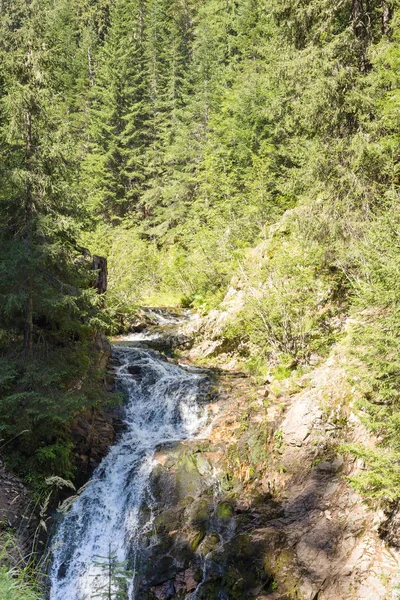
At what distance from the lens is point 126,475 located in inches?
359

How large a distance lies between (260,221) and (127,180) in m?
17.4

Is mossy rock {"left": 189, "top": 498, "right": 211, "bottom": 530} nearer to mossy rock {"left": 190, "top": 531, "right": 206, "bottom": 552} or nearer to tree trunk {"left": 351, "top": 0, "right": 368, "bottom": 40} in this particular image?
mossy rock {"left": 190, "top": 531, "right": 206, "bottom": 552}

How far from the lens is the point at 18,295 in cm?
737

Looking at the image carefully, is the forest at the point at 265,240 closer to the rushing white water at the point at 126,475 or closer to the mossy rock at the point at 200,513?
the rushing white water at the point at 126,475

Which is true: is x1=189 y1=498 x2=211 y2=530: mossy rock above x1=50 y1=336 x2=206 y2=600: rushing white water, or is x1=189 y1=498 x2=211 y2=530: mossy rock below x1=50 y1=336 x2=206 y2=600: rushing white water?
above

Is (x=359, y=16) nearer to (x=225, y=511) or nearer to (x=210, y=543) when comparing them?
(x=225, y=511)

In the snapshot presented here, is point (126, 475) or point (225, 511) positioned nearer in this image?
point (225, 511)

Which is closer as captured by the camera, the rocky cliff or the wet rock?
the rocky cliff

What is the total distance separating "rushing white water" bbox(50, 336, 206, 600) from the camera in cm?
761

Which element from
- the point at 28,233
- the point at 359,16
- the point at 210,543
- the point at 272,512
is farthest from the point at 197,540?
the point at 359,16

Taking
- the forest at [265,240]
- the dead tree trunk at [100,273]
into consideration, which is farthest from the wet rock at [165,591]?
the dead tree trunk at [100,273]

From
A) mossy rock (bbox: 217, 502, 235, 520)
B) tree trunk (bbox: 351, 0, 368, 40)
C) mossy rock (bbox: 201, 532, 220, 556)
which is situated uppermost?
tree trunk (bbox: 351, 0, 368, 40)

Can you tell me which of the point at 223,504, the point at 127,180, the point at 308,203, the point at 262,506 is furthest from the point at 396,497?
the point at 127,180

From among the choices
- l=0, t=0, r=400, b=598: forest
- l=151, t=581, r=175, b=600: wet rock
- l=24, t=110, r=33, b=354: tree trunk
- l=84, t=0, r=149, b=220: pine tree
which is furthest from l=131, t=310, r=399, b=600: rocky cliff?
l=84, t=0, r=149, b=220: pine tree
